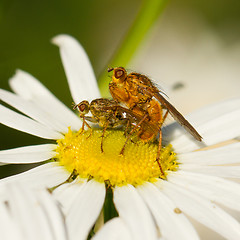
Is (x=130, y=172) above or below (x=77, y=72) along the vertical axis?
below

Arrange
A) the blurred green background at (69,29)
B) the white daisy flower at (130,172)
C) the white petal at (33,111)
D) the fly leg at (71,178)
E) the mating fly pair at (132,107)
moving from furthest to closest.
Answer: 1. the blurred green background at (69,29)
2. the white petal at (33,111)
3. the mating fly pair at (132,107)
4. the fly leg at (71,178)
5. the white daisy flower at (130,172)

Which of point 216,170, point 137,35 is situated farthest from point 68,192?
point 137,35

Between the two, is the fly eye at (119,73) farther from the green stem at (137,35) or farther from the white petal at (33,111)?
the green stem at (137,35)

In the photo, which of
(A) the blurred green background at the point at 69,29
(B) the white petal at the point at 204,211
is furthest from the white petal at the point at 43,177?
(A) the blurred green background at the point at 69,29

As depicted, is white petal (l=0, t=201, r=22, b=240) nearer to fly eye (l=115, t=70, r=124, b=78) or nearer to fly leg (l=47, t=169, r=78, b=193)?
fly leg (l=47, t=169, r=78, b=193)

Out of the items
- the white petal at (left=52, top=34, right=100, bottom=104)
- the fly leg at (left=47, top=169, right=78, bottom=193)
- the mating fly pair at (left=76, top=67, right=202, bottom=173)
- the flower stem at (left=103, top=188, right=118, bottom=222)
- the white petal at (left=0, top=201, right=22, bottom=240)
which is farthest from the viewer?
the white petal at (left=52, top=34, right=100, bottom=104)

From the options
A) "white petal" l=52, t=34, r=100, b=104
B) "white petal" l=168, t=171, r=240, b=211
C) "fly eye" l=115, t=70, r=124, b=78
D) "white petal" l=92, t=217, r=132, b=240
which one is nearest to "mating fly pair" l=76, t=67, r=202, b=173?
"fly eye" l=115, t=70, r=124, b=78

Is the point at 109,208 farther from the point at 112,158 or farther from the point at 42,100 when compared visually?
the point at 42,100
